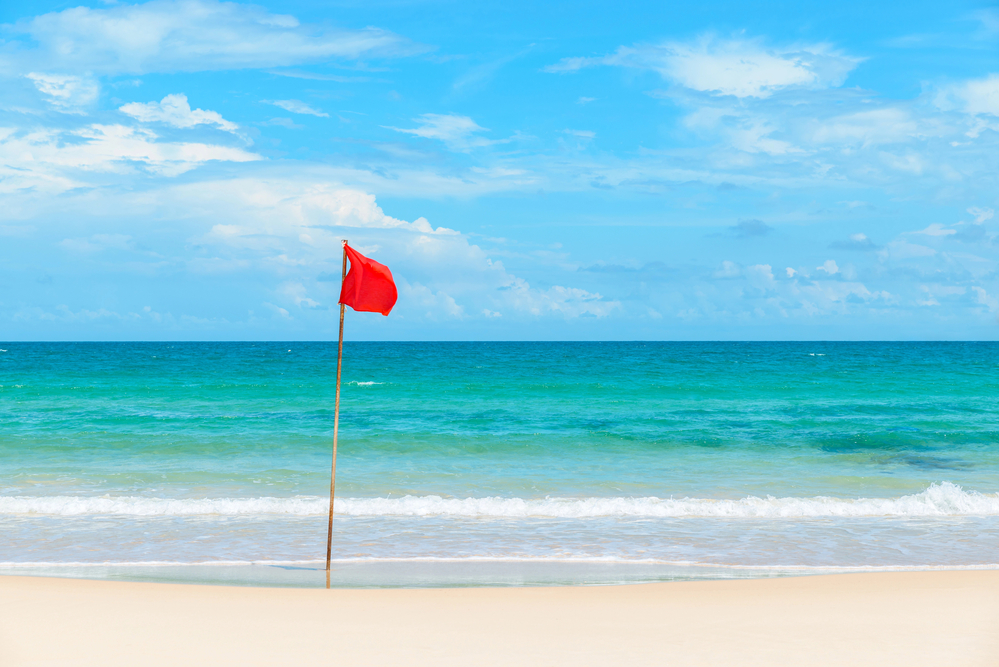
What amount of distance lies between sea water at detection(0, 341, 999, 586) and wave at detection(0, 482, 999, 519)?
0.15ft

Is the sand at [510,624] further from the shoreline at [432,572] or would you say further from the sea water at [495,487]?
the sea water at [495,487]

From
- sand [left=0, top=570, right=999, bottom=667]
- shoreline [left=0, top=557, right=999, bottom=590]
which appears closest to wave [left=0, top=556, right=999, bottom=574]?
shoreline [left=0, top=557, right=999, bottom=590]

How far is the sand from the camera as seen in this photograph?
526 cm

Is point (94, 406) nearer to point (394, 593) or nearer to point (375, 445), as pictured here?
point (375, 445)

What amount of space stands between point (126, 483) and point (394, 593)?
8463 millimetres

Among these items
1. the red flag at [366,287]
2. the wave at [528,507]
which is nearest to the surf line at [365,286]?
the red flag at [366,287]

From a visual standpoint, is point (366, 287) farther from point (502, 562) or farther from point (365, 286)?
point (502, 562)

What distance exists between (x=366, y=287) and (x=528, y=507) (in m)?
5.59

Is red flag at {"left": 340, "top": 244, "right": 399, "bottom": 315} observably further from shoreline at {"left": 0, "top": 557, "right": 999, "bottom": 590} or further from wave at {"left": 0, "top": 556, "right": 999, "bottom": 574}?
wave at {"left": 0, "top": 556, "right": 999, "bottom": 574}

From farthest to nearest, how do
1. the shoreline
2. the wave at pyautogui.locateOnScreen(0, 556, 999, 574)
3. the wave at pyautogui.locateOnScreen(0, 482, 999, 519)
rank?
the wave at pyautogui.locateOnScreen(0, 482, 999, 519) < the wave at pyautogui.locateOnScreen(0, 556, 999, 574) < the shoreline

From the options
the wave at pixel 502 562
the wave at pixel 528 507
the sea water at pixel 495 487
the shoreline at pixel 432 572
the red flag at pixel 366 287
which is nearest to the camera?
the red flag at pixel 366 287

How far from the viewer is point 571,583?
294 inches

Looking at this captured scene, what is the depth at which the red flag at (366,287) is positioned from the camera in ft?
22.6

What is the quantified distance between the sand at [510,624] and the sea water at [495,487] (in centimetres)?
Answer: 84
